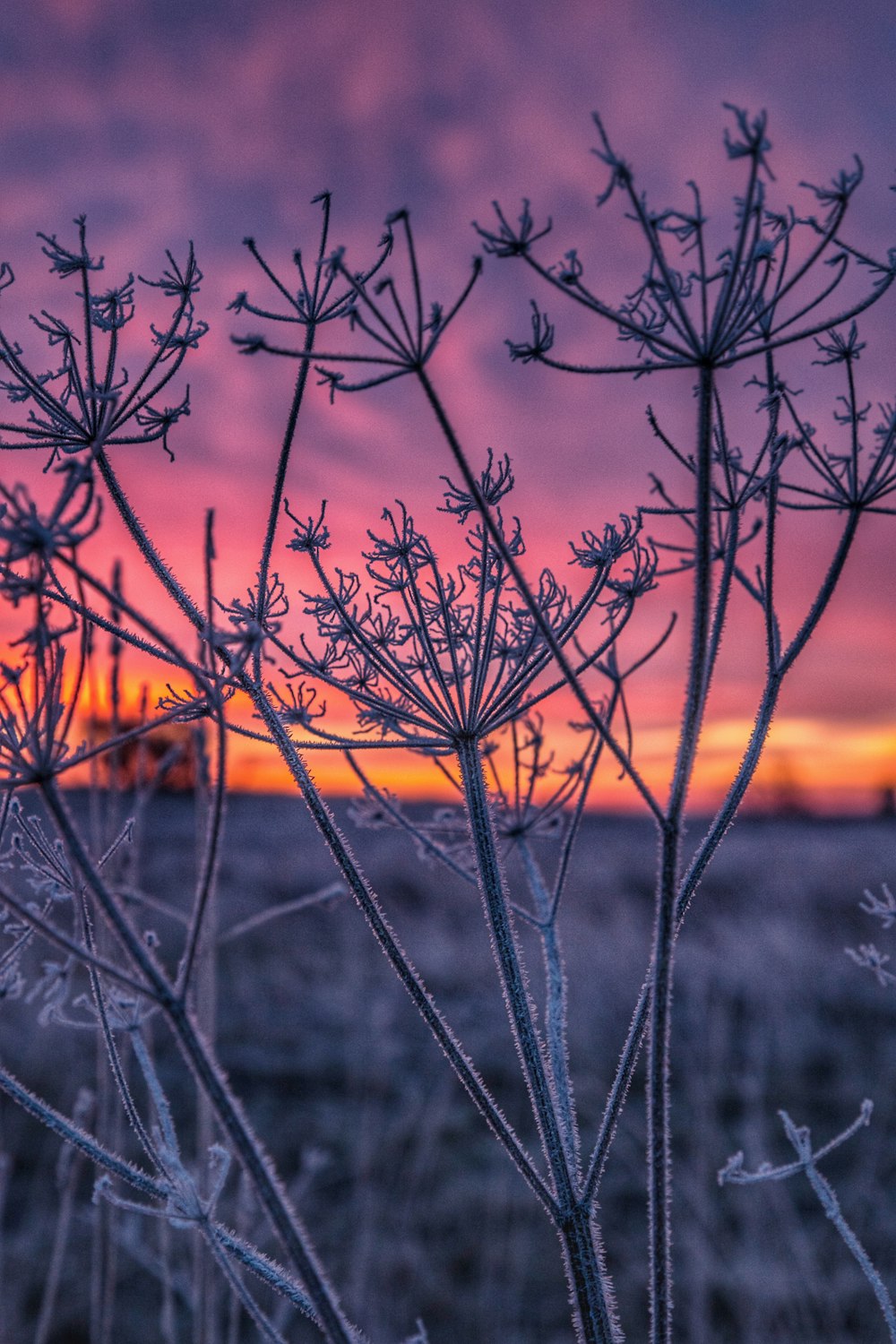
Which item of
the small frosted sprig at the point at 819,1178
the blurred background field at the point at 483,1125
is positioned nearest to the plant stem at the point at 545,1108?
the small frosted sprig at the point at 819,1178

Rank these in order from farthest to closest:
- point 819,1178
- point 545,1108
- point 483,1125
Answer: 1. point 483,1125
2. point 819,1178
3. point 545,1108

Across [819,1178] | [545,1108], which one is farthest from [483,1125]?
[545,1108]

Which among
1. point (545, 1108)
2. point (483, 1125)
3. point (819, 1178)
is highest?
point (545, 1108)

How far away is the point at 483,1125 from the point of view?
10859 millimetres

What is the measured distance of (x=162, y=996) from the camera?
3.47ft

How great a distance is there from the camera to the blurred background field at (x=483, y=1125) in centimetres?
751

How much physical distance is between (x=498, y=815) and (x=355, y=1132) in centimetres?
→ 963

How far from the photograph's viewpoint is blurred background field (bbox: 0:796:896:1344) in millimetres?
7508

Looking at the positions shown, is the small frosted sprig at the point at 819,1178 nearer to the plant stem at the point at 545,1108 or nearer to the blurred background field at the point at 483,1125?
the plant stem at the point at 545,1108

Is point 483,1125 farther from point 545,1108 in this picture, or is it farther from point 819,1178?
point 545,1108

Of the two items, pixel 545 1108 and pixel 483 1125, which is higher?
pixel 545 1108

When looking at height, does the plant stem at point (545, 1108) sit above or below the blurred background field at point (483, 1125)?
above

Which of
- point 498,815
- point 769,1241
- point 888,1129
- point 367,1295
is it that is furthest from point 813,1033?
point 498,815

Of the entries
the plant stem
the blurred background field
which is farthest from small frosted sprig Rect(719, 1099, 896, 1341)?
the blurred background field
